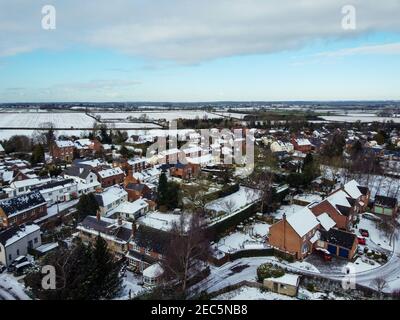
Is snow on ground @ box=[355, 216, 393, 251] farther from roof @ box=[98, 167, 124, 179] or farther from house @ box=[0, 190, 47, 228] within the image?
house @ box=[0, 190, 47, 228]

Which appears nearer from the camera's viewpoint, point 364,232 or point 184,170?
point 364,232

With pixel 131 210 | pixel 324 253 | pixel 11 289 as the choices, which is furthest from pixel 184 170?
pixel 11 289

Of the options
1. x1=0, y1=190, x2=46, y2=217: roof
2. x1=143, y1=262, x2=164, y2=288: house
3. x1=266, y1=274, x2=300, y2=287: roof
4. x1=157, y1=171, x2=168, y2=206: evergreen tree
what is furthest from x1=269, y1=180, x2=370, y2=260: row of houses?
x1=0, y1=190, x2=46, y2=217: roof

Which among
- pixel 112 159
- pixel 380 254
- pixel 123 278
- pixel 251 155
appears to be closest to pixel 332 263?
pixel 380 254

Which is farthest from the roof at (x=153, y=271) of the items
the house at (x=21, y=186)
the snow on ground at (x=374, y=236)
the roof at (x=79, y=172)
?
the house at (x=21, y=186)

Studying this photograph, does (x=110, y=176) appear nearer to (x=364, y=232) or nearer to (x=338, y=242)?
(x=338, y=242)
